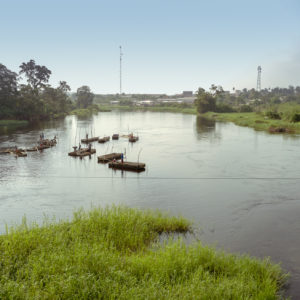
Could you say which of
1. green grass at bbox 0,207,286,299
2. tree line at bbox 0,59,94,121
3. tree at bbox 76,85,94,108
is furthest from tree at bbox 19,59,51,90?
green grass at bbox 0,207,286,299

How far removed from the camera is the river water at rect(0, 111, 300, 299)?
2003 cm

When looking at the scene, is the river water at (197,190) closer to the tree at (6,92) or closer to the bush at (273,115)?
the bush at (273,115)

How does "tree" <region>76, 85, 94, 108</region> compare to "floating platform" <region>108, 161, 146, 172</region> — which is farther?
"tree" <region>76, 85, 94, 108</region>

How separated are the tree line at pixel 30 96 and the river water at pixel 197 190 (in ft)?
152

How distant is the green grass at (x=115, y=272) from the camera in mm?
11188

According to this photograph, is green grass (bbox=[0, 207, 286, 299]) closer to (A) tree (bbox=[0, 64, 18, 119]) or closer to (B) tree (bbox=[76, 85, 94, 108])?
(A) tree (bbox=[0, 64, 18, 119])

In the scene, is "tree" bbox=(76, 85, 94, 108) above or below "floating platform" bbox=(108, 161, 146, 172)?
above

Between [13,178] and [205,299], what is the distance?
28993mm

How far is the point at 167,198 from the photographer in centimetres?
2741

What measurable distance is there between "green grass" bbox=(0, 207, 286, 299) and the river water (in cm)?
310

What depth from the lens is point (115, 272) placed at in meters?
12.1

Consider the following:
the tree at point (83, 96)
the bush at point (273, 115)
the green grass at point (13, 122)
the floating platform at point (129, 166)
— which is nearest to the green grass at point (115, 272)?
the floating platform at point (129, 166)

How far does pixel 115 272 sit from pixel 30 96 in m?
95.9

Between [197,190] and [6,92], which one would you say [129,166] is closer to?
[197,190]
